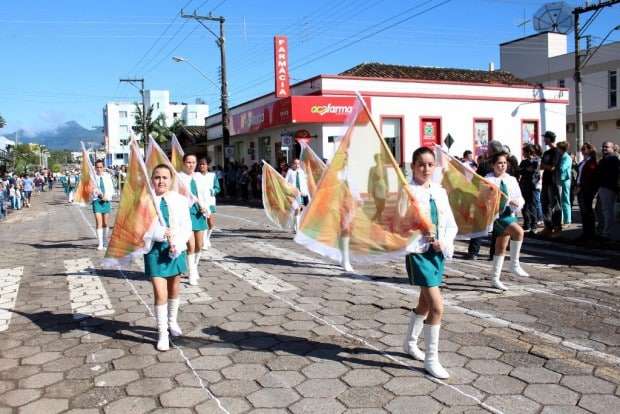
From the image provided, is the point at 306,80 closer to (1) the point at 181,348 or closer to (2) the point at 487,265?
(2) the point at 487,265

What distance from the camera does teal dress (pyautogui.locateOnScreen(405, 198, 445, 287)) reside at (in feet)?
14.2

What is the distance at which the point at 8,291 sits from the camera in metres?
7.85

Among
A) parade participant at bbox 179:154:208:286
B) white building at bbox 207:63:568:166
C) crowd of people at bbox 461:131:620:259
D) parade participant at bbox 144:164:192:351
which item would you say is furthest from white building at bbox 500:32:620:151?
parade participant at bbox 144:164:192:351

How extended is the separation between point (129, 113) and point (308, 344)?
112m

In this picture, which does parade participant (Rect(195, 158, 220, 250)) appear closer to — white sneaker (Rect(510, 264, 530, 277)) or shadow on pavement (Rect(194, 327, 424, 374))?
shadow on pavement (Rect(194, 327, 424, 374))

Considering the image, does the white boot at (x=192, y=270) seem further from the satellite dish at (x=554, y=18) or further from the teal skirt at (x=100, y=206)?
the satellite dish at (x=554, y=18)

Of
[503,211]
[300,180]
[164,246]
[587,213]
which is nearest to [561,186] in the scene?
[587,213]

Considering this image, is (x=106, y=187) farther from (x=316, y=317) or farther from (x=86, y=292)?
(x=316, y=317)

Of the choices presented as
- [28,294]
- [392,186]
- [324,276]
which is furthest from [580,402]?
[28,294]

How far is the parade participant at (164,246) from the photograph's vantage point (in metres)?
5.08

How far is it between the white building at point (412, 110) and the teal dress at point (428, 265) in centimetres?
2055

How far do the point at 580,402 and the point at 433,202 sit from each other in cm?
171

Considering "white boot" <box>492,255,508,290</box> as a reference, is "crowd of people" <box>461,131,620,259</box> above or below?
above

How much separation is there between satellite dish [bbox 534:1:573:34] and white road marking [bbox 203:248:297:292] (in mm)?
39846
